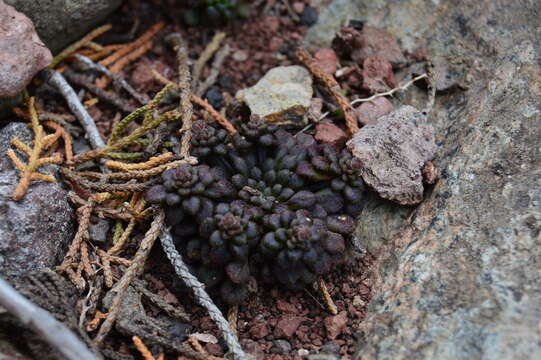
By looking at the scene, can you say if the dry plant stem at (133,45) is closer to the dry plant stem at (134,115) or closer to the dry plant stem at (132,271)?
the dry plant stem at (134,115)

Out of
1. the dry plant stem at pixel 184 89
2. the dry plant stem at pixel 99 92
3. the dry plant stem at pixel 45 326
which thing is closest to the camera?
the dry plant stem at pixel 45 326

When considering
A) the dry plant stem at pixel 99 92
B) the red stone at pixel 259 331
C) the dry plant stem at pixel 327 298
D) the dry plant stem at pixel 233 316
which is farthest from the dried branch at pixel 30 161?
the dry plant stem at pixel 327 298

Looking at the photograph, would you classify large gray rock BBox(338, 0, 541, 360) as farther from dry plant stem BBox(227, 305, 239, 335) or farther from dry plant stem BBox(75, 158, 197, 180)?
dry plant stem BBox(75, 158, 197, 180)

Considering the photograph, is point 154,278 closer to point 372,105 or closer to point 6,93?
point 6,93

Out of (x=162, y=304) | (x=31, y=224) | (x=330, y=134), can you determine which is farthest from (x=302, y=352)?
(x=31, y=224)

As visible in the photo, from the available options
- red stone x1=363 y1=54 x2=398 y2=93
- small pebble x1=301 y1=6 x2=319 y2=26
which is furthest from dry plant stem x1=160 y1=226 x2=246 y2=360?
small pebble x1=301 y1=6 x2=319 y2=26

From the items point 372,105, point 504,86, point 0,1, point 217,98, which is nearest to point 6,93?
point 0,1
